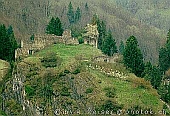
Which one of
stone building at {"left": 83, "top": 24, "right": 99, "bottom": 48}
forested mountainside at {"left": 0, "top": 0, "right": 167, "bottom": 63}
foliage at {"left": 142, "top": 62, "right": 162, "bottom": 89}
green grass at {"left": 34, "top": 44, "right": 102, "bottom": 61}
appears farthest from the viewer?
forested mountainside at {"left": 0, "top": 0, "right": 167, "bottom": 63}

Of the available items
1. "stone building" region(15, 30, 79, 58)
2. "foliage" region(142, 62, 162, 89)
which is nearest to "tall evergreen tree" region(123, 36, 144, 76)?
"foliage" region(142, 62, 162, 89)

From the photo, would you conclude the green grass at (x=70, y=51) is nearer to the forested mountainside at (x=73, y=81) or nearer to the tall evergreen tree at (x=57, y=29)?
the forested mountainside at (x=73, y=81)

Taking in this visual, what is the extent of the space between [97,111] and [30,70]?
440 inches

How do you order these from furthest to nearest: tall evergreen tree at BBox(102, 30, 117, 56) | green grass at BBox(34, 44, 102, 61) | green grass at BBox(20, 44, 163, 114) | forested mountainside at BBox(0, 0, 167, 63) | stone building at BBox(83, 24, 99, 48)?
forested mountainside at BBox(0, 0, 167, 63), tall evergreen tree at BBox(102, 30, 117, 56), stone building at BBox(83, 24, 99, 48), green grass at BBox(34, 44, 102, 61), green grass at BBox(20, 44, 163, 114)

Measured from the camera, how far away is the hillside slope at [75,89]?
152 ft

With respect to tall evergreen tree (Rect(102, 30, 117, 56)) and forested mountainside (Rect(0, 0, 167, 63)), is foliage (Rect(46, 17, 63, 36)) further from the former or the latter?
forested mountainside (Rect(0, 0, 167, 63))

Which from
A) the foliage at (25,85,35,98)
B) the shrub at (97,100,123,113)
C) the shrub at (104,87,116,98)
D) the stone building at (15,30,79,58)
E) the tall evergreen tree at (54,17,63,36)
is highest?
the tall evergreen tree at (54,17,63,36)

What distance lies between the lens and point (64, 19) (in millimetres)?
141375

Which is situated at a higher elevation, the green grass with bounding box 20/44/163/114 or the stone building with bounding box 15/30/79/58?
the stone building with bounding box 15/30/79/58

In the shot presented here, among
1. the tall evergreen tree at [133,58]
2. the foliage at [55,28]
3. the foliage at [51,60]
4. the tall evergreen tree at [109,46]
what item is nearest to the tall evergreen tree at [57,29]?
the foliage at [55,28]

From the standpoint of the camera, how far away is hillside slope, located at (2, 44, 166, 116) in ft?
152

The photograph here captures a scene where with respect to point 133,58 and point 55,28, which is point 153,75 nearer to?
point 133,58

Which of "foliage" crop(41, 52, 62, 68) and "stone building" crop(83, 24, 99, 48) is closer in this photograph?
"foliage" crop(41, 52, 62, 68)

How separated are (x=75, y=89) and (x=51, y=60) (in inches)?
261
